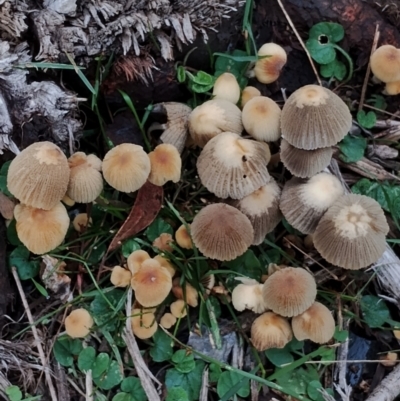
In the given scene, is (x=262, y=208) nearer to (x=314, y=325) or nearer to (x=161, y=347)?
(x=314, y=325)

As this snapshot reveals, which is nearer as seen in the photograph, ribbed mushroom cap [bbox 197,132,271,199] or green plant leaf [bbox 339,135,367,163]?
ribbed mushroom cap [bbox 197,132,271,199]

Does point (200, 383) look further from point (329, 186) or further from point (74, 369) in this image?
point (329, 186)

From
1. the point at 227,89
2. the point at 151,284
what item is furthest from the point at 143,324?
the point at 227,89

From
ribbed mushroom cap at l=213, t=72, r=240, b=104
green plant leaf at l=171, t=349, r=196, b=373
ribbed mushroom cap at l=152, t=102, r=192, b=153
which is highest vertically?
ribbed mushroom cap at l=213, t=72, r=240, b=104

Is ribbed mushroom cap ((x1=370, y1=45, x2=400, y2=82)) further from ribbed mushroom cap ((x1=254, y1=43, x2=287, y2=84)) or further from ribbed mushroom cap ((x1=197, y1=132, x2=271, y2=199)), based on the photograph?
ribbed mushroom cap ((x1=197, y1=132, x2=271, y2=199))

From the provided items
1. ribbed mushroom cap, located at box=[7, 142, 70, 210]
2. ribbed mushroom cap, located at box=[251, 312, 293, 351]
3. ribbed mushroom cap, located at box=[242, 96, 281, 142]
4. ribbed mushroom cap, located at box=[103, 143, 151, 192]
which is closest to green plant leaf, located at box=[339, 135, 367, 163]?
ribbed mushroom cap, located at box=[242, 96, 281, 142]

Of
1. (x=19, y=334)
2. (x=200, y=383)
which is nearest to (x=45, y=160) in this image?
(x=19, y=334)

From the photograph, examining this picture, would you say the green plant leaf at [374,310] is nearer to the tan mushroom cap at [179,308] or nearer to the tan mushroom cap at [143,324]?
the tan mushroom cap at [179,308]
